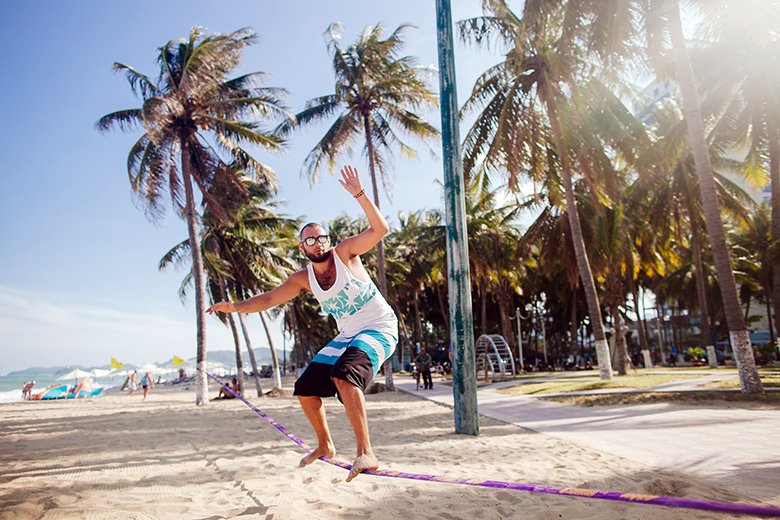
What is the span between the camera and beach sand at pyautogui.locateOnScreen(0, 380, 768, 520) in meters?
4.30

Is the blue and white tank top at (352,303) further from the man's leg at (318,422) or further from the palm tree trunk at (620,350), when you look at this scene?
the palm tree trunk at (620,350)

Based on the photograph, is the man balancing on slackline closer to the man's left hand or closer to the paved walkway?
the man's left hand

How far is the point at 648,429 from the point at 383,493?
5116mm

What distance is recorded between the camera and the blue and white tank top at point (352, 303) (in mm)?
3615

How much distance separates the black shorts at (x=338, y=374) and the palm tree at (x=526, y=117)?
13.8 meters

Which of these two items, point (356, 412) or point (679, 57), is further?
point (679, 57)

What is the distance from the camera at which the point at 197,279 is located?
1820 cm

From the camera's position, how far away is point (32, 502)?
4543 mm

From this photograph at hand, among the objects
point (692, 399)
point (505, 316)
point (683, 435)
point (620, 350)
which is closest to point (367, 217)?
point (683, 435)

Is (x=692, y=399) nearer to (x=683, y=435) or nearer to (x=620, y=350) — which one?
(x=683, y=435)

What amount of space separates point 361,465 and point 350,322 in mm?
1000

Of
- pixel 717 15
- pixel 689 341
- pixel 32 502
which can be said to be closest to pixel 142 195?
pixel 32 502

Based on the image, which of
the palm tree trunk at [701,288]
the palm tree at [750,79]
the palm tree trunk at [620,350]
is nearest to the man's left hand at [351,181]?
the palm tree at [750,79]

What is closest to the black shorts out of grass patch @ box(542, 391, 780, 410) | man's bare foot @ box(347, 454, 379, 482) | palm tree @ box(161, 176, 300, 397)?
man's bare foot @ box(347, 454, 379, 482)
